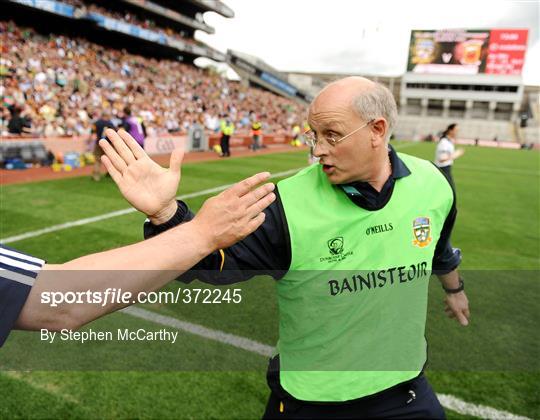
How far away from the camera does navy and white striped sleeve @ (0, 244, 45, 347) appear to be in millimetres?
1103

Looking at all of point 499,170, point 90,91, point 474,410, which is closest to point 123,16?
point 90,91

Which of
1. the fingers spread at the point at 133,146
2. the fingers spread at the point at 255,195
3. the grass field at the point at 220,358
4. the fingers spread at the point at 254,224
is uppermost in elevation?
the fingers spread at the point at 133,146

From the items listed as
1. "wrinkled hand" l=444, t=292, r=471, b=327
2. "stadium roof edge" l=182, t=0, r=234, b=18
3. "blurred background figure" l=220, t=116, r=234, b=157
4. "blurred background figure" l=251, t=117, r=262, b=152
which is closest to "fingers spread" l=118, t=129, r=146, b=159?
"wrinkled hand" l=444, t=292, r=471, b=327

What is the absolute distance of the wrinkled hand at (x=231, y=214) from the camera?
4.10ft

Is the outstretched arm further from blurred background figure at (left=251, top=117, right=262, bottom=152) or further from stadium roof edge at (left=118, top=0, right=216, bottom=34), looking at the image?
stadium roof edge at (left=118, top=0, right=216, bottom=34)

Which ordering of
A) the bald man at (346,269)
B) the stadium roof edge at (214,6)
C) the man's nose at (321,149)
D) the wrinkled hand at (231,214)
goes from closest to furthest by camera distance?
1. the wrinkled hand at (231,214)
2. the bald man at (346,269)
3. the man's nose at (321,149)
4. the stadium roof edge at (214,6)

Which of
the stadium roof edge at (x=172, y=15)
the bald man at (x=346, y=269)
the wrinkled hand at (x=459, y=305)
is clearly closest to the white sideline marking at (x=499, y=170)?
the wrinkled hand at (x=459, y=305)

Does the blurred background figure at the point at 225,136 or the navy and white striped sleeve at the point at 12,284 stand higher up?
the navy and white striped sleeve at the point at 12,284

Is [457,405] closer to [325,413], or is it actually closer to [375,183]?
[325,413]

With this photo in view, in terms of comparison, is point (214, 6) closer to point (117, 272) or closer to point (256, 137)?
point (256, 137)

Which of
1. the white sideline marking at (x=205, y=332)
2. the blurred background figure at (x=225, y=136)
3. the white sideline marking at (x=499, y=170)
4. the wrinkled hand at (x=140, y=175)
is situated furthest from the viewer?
the white sideline marking at (x=499, y=170)

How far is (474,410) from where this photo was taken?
10.8ft

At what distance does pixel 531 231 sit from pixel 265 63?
56.3 m
